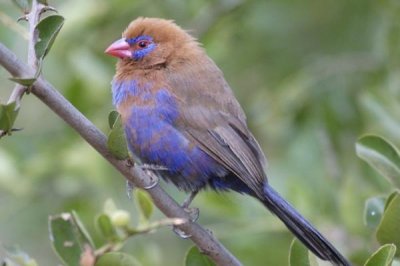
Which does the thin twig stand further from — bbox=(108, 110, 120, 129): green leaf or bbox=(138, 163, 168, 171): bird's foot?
bbox=(138, 163, 168, 171): bird's foot

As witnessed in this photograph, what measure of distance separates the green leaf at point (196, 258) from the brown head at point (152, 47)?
5.32 ft

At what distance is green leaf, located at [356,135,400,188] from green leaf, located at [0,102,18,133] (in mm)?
1350

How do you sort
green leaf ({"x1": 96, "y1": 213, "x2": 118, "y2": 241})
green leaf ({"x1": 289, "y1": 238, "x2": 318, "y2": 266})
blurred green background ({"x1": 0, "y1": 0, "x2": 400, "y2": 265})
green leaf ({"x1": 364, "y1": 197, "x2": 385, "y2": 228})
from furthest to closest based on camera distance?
blurred green background ({"x1": 0, "y1": 0, "x2": 400, "y2": 265}), green leaf ({"x1": 364, "y1": 197, "x2": 385, "y2": 228}), green leaf ({"x1": 289, "y1": 238, "x2": 318, "y2": 266}), green leaf ({"x1": 96, "y1": 213, "x2": 118, "y2": 241})

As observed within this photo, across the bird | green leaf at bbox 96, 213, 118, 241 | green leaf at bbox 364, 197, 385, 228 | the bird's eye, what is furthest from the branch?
the bird's eye

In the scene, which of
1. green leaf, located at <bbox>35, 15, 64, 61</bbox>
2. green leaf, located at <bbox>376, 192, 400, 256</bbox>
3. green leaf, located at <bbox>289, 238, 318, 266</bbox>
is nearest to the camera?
Answer: green leaf, located at <bbox>35, 15, 64, 61</bbox>

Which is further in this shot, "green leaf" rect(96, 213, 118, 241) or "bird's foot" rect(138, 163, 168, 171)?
"bird's foot" rect(138, 163, 168, 171)

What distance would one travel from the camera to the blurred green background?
534cm

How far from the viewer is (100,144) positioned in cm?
325

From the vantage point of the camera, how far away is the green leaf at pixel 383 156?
12.2 feet

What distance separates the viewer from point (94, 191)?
631cm

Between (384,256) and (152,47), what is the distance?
2244mm

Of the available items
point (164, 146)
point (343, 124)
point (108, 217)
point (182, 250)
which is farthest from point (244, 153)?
point (182, 250)

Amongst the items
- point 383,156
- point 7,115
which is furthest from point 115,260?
point 383,156

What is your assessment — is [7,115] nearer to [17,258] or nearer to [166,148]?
[17,258]
